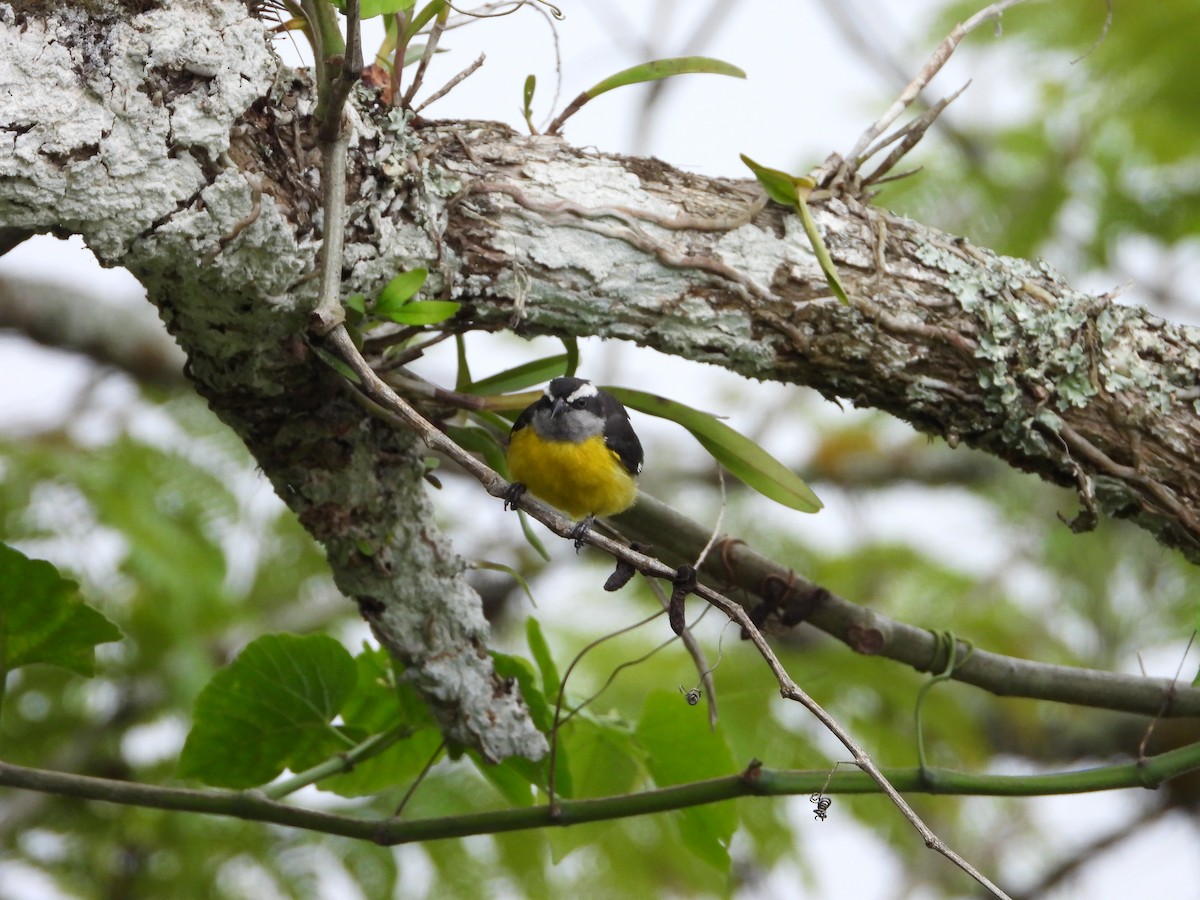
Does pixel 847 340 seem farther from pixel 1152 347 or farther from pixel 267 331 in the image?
pixel 267 331

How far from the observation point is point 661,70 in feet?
6.01

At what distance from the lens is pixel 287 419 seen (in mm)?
1720

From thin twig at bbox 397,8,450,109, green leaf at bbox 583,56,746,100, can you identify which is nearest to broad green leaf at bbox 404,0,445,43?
thin twig at bbox 397,8,450,109

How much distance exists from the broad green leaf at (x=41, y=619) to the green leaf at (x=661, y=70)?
106 cm

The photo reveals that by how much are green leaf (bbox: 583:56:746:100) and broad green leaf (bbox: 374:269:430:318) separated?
46 cm

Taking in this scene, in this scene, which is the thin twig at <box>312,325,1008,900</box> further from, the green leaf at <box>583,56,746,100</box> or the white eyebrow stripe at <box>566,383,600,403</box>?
the green leaf at <box>583,56,746,100</box>

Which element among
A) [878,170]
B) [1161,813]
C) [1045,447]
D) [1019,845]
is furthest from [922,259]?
[1019,845]

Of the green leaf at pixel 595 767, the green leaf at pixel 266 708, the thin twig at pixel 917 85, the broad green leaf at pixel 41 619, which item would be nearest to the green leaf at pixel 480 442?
the green leaf at pixel 266 708

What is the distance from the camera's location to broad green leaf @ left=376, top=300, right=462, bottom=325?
155 centimetres

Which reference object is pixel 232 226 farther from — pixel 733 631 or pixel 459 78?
pixel 733 631

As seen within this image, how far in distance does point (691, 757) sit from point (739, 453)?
0.54 m

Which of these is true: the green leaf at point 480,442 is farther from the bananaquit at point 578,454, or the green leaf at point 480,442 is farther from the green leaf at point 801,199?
the green leaf at point 801,199

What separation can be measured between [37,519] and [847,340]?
2.61 m

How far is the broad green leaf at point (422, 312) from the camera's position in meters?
1.55
